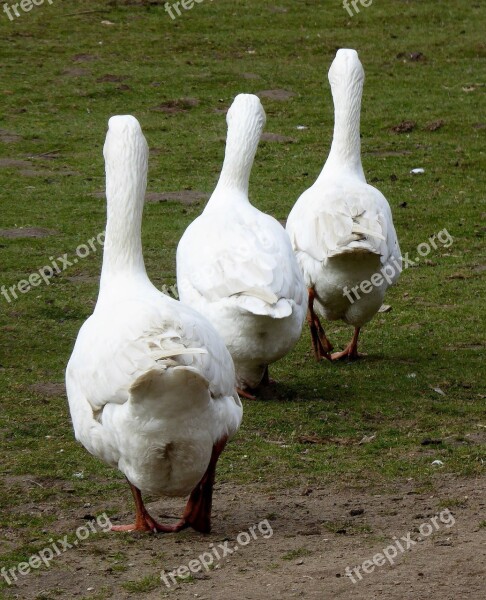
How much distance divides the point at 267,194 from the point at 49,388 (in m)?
5.90

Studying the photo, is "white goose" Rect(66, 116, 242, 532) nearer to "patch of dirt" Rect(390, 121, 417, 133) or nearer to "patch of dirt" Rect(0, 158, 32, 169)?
"patch of dirt" Rect(0, 158, 32, 169)

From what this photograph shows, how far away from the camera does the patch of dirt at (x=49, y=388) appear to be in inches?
332

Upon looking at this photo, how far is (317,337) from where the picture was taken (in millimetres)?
9422

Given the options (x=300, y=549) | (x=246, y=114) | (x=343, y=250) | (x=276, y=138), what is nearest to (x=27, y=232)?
(x=246, y=114)

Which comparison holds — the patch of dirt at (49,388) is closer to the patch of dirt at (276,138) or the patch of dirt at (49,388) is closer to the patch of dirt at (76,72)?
the patch of dirt at (276,138)

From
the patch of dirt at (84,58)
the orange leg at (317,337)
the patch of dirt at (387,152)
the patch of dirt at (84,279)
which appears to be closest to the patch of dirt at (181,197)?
the patch of dirt at (84,279)

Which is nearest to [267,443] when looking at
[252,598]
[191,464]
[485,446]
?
[485,446]

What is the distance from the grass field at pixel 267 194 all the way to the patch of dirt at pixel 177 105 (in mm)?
34

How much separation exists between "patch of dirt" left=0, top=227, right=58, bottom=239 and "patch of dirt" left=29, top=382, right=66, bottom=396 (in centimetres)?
419

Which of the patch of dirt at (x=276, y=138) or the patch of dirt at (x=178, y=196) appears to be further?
the patch of dirt at (x=276, y=138)

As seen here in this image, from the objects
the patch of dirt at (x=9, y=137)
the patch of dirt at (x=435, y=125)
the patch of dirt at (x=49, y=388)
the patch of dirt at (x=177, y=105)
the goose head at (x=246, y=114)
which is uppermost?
the goose head at (x=246, y=114)

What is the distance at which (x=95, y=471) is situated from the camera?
22.9 ft

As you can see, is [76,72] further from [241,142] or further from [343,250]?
[343,250]

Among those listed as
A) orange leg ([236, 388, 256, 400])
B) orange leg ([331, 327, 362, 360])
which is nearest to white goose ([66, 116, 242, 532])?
orange leg ([236, 388, 256, 400])
